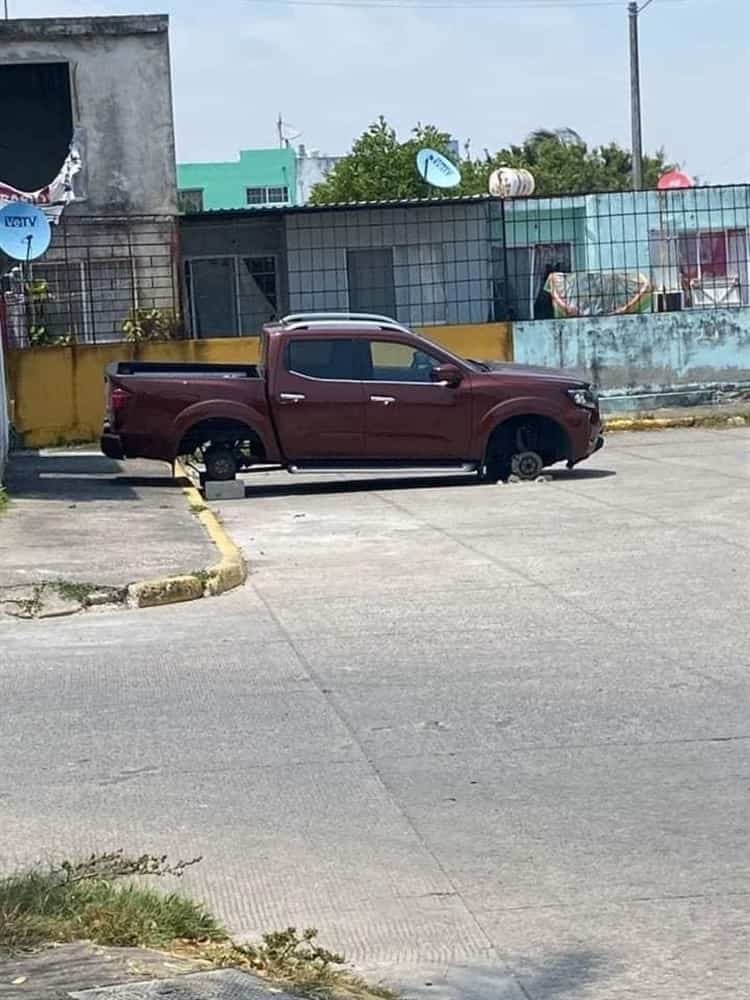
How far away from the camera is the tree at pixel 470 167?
171 ft

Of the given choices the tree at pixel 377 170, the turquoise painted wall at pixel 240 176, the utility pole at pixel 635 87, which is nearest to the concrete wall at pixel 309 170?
the turquoise painted wall at pixel 240 176

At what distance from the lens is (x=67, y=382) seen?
80.9ft

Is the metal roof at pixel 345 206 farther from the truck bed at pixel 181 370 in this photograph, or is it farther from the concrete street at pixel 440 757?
the concrete street at pixel 440 757

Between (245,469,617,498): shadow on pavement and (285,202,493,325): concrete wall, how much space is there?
9.20m

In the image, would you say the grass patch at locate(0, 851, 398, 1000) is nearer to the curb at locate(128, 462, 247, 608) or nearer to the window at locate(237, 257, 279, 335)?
the curb at locate(128, 462, 247, 608)

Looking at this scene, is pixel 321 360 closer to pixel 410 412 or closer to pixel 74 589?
pixel 410 412

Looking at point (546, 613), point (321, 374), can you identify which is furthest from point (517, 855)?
point (321, 374)

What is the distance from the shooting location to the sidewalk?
11.9 m

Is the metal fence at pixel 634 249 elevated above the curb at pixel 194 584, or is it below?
above

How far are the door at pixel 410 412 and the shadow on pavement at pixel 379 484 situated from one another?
1.90ft

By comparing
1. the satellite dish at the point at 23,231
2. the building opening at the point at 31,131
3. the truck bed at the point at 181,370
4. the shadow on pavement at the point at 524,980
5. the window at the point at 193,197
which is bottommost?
the shadow on pavement at the point at 524,980

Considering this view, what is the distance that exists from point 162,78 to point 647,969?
24864 millimetres

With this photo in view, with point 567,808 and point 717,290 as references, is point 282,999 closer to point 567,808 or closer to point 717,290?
point 567,808

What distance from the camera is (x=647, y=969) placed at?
16.0 feet
